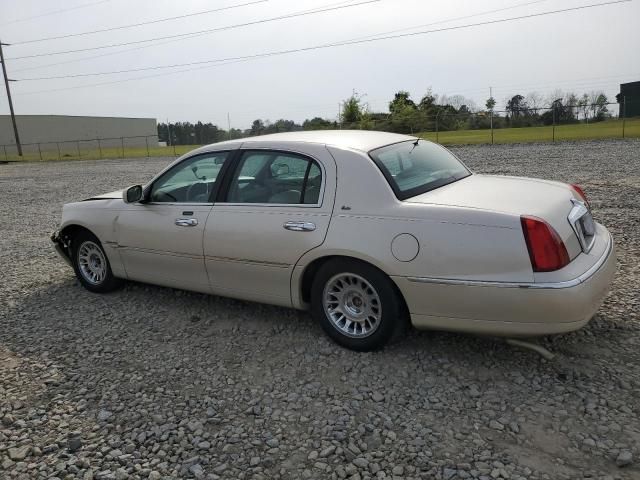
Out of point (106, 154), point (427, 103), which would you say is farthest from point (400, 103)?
point (106, 154)

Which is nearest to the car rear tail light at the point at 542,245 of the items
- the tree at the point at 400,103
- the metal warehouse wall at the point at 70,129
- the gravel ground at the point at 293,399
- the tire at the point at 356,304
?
the gravel ground at the point at 293,399

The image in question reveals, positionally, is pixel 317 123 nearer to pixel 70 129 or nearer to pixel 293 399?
pixel 293 399

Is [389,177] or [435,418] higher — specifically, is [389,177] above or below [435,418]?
above

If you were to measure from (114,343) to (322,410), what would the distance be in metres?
2.03

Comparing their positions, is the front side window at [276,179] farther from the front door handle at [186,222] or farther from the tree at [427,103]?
the tree at [427,103]

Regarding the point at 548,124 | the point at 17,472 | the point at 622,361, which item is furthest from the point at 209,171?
the point at 548,124

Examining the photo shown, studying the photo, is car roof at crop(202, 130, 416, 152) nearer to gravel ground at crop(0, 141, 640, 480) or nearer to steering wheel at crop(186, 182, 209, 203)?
steering wheel at crop(186, 182, 209, 203)

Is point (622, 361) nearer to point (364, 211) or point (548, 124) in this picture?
point (364, 211)

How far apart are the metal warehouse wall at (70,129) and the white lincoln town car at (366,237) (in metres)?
66.5

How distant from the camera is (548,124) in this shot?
3769 centimetres

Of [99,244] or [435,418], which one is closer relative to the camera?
[435,418]

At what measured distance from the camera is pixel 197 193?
177 inches

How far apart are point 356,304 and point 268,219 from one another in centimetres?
92

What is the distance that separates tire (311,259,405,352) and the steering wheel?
132 centimetres
